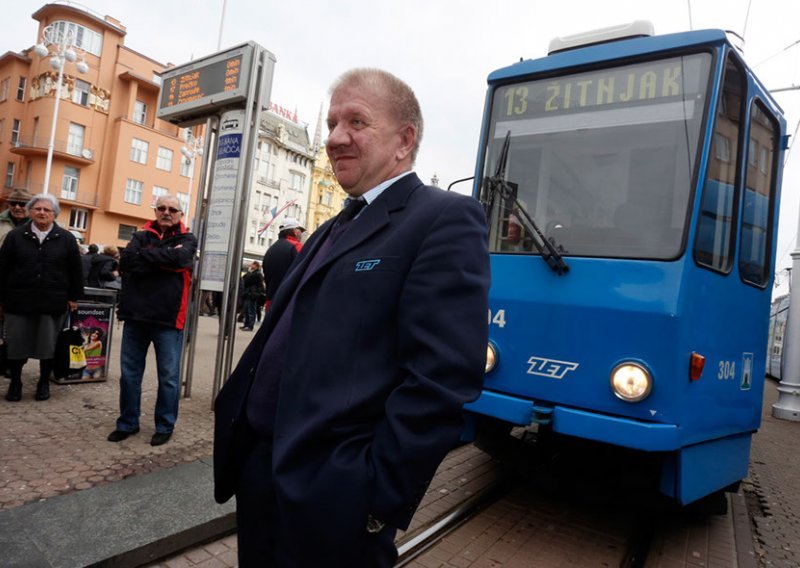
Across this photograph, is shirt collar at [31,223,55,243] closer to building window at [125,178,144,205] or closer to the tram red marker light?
the tram red marker light

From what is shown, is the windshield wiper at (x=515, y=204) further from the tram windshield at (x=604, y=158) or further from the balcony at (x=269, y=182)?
the balcony at (x=269, y=182)

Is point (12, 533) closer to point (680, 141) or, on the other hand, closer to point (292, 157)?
point (680, 141)

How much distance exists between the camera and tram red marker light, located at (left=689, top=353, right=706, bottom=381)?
3271 mm

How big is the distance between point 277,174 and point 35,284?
53957mm

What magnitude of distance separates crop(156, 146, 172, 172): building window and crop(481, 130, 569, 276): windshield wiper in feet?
131

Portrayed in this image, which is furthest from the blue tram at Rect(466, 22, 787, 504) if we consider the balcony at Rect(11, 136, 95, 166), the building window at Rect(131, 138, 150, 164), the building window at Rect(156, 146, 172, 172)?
the building window at Rect(156, 146, 172, 172)

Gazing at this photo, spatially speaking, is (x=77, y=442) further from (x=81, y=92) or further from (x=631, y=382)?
(x=81, y=92)

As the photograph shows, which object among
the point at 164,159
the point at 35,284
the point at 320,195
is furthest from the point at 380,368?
the point at 320,195

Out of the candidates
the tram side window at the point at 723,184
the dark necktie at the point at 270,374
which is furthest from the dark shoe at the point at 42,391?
the tram side window at the point at 723,184

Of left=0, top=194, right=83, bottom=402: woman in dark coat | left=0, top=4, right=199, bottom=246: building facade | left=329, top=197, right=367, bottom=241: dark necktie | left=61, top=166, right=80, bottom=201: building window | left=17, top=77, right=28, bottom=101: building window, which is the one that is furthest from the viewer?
left=17, top=77, right=28, bottom=101: building window

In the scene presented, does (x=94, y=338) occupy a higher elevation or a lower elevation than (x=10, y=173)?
lower

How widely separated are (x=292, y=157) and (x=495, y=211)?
58.0 m

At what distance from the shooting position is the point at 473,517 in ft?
13.1

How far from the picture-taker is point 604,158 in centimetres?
379
